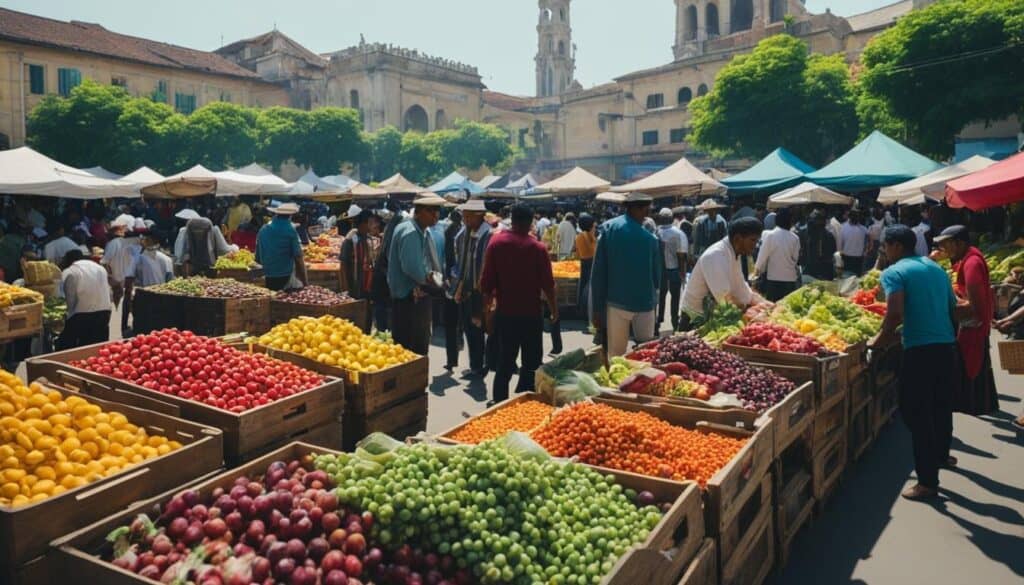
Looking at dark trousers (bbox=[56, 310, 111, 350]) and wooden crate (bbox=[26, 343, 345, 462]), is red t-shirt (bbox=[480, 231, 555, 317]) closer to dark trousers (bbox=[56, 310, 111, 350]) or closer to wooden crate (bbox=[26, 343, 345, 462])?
wooden crate (bbox=[26, 343, 345, 462])

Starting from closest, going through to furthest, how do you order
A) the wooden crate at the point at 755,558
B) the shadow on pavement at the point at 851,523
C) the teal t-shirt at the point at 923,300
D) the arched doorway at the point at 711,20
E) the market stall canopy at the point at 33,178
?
1. the wooden crate at the point at 755,558
2. the shadow on pavement at the point at 851,523
3. the teal t-shirt at the point at 923,300
4. the market stall canopy at the point at 33,178
5. the arched doorway at the point at 711,20

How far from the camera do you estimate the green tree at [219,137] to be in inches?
1671

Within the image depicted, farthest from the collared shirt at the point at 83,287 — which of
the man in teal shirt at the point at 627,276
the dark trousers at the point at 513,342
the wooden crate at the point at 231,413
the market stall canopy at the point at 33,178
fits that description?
the market stall canopy at the point at 33,178

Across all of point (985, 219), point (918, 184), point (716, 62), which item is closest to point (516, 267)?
point (918, 184)

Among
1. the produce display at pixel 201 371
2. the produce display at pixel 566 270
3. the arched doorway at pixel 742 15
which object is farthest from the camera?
the arched doorway at pixel 742 15

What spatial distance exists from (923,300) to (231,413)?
15.5 ft

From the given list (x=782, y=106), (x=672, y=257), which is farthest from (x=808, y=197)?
(x=782, y=106)

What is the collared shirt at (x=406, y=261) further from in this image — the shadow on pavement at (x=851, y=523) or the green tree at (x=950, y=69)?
the green tree at (x=950, y=69)

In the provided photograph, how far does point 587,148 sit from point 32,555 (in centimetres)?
6266

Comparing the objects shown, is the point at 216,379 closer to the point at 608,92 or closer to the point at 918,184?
the point at 918,184

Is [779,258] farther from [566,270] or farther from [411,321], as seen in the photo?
[566,270]

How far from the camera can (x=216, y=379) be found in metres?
4.68

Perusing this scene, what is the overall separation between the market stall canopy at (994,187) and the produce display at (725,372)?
239cm

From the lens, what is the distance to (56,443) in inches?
140
